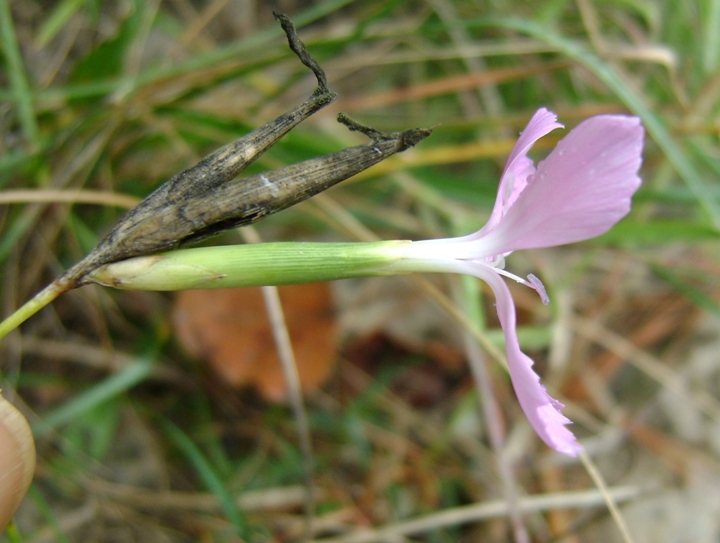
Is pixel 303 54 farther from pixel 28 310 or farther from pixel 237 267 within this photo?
pixel 28 310

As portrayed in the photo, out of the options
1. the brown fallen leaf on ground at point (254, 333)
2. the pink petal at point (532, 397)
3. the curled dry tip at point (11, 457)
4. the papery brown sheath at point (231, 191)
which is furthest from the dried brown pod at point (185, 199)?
the brown fallen leaf on ground at point (254, 333)

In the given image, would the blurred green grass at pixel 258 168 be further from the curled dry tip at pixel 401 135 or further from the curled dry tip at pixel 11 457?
the curled dry tip at pixel 401 135

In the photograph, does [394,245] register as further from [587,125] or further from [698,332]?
[698,332]

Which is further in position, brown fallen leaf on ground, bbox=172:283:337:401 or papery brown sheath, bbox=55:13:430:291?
brown fallen leaf on ground, bbox=172:283:337:401

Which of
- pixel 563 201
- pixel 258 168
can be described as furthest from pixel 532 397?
pixel 258 168

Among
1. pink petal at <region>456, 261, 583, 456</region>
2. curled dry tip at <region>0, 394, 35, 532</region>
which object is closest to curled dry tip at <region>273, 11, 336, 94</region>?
pink petal at <region>456, 261, 583, 456</region>

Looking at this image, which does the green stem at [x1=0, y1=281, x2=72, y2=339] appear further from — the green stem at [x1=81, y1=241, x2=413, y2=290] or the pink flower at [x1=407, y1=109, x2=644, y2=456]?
the pink flower at [x1=407, y1=109, x2=644, y2=456]

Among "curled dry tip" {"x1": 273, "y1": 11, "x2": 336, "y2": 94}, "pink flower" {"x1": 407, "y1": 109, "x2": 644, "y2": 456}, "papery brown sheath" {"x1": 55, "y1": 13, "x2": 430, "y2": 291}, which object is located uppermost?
"curled dry tip" {"x1": 273, "y1": 11, "x2": 336, "y2": 94}

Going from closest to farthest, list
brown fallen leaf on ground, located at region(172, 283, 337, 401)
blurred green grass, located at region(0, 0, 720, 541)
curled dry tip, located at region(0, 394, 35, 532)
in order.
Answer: curled dry tip, located at region(0, 394, 35, 532), blurred green grass, located at region(0, 0, 720, 541), brown fallen leaf on ground, located at region(172, 283, 337, 401)

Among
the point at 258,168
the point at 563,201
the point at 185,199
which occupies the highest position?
the point at 258,168
